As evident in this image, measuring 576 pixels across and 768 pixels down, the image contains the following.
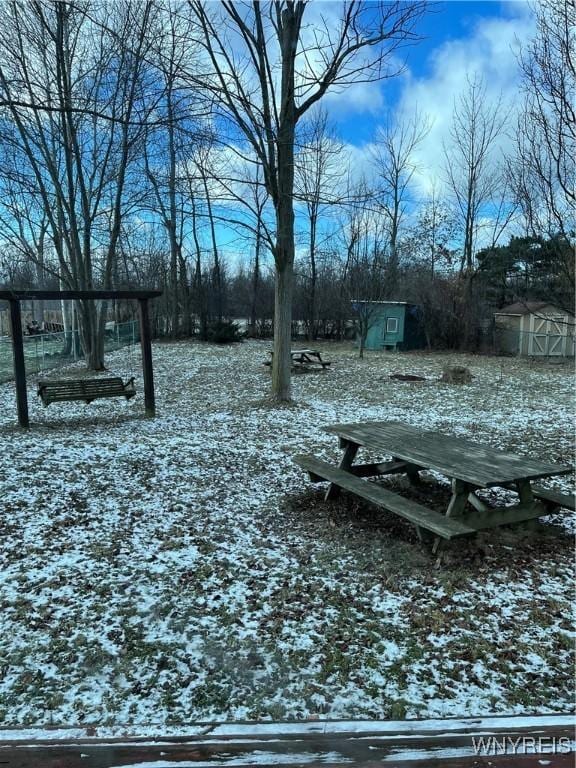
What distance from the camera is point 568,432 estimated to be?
25.2 feet

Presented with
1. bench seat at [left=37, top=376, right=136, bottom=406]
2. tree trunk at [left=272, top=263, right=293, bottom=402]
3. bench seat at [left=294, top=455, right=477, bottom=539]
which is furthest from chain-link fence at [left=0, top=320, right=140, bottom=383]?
bench seat at [left=294, top=455, right=477, bottom=539]

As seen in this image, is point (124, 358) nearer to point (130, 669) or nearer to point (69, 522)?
point (69, 522)

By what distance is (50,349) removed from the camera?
17328 mm

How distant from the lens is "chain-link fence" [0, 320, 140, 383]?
46.8 ft

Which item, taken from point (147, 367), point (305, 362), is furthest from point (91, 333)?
point (305, 362)

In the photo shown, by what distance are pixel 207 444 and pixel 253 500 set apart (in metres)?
2.12

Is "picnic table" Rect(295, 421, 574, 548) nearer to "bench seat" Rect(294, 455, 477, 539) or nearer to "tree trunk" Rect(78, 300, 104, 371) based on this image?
"bench seat" Rect(294, 455, 477, 539)

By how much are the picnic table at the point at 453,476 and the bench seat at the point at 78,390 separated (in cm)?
514

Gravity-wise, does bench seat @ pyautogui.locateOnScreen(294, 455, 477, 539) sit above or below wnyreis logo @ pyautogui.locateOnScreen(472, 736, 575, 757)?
above

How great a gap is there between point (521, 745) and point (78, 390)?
8.39m

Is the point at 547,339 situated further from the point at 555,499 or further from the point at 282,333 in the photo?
the point at 555,499

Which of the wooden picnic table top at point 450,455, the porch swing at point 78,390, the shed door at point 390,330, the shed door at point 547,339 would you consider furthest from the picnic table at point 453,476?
the shed door at point 390,330

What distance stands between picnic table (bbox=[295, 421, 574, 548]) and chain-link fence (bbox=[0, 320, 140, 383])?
11.0 metres

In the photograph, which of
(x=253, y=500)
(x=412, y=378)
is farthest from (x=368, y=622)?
(x=412, y=378)
